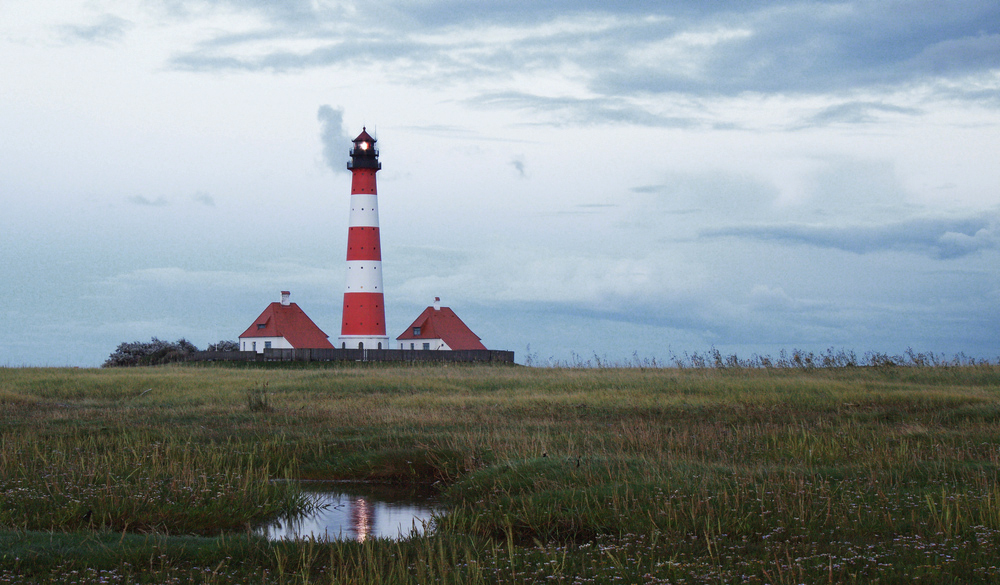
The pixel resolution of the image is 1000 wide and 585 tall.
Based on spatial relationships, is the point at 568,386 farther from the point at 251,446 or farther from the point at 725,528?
the point at 725,528

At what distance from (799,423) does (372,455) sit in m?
9.41

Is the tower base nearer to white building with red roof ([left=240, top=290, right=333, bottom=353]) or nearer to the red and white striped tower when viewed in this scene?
the red and white striped tower

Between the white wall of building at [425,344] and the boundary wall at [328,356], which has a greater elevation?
the white wall of building at [425,344]

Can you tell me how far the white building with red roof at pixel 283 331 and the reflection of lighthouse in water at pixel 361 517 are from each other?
44.0 metres

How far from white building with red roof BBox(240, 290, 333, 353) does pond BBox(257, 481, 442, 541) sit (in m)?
42.8

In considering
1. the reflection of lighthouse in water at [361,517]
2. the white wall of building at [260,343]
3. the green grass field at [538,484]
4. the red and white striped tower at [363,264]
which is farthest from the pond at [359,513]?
the white wall of building at [260,343]

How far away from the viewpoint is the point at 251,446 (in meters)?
15.4

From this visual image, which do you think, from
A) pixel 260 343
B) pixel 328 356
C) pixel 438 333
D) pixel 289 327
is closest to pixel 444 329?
pixel 438 333

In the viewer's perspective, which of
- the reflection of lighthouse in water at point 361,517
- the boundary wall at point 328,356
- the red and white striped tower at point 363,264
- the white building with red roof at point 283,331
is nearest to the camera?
the reflection of lighthouse in water at point 361,517

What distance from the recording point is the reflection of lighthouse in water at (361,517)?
34.0 ft

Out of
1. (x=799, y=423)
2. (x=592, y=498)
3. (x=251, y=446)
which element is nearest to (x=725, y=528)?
(x=592, y=498)

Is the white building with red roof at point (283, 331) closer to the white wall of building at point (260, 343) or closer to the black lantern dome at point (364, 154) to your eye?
the white wall of building at point (260, 343)

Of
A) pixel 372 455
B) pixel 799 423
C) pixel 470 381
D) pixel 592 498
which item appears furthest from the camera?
pixel 470 381

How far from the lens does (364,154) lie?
49.3 metres
